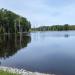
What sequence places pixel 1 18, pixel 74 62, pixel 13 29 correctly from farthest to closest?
pixel 13 29, pixel 1 18, pixel 74 62

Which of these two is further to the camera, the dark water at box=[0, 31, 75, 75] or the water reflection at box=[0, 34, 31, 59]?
the water reflection at box=[0, 34, 31, 59]

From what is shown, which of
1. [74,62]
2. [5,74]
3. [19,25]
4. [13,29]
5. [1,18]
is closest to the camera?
[5,74]

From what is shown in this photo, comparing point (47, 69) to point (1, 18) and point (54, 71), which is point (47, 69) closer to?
point (54, 71)

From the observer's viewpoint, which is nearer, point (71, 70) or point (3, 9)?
point (71, 70)

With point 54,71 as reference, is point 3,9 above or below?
above

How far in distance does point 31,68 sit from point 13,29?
10937 cm

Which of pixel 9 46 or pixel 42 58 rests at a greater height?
pixel 42 58

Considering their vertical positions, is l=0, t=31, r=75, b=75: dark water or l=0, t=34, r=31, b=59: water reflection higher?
l=0, t=31, r=75, b=75: dark water

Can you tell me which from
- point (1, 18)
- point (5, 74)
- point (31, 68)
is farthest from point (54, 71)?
point (1, 18)

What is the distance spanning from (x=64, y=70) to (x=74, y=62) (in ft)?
15.7

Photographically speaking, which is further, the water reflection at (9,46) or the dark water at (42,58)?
the water reflection at (9,46)

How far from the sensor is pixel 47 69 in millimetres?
22938

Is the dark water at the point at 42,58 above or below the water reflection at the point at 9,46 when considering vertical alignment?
above

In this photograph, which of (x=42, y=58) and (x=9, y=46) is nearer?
(x=42, y=58)
